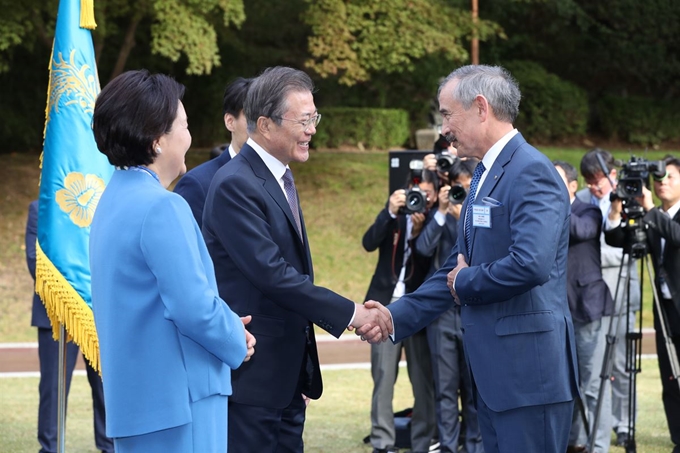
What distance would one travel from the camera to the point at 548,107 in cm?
2648

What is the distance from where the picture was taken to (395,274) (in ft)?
24.4

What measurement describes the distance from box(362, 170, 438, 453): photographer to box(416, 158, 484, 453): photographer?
164 mm

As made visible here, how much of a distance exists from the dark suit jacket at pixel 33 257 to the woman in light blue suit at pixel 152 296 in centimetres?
410

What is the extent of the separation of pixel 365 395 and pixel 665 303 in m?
3.46

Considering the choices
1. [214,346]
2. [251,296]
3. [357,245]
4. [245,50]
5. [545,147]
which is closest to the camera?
[214,346]

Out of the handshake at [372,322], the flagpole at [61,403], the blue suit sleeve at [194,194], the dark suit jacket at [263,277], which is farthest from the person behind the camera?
the flagpole at [61,403]

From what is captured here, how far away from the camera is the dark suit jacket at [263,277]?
4.04 meters

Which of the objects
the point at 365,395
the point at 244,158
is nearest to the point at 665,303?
the point at 365,395

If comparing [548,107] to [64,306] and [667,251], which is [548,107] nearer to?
[667,251]

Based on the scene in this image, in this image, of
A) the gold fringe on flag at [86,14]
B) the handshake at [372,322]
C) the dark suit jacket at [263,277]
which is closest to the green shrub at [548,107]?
the gold fringe on flag at [86,14]

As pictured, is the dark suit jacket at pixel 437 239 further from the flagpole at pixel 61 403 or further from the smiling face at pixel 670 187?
the flagpole at pixel 61 403

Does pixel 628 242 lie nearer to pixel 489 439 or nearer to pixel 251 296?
pixel 489 439

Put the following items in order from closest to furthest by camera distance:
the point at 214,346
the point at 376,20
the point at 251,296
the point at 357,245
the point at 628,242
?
the point at 214,346
the point at 251,296
the point at 628,242
the point at 357,245
the point at 376,20

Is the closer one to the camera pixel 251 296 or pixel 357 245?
pixel 251 296
